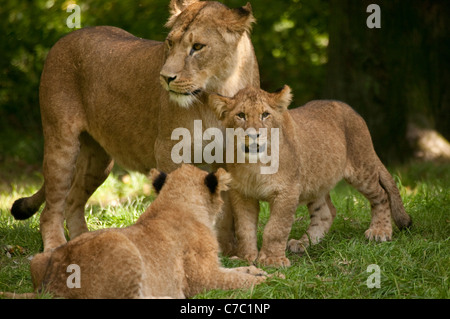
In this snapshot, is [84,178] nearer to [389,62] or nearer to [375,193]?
[375,193]

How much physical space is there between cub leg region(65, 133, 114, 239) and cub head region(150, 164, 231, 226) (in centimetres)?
249

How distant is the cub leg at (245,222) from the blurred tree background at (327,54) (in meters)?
5.39

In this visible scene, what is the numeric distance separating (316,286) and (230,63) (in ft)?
6.91

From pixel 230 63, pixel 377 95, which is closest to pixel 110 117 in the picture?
pixel 230 63

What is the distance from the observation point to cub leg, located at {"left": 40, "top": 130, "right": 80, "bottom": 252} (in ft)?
24.7

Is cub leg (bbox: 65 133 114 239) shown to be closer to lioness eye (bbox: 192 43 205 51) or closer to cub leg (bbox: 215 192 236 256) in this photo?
cub leg (bbox: 215 192 236 256)

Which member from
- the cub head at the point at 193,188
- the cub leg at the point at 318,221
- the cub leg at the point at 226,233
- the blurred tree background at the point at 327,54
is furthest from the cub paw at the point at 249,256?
the blurred tree background at the point at 327,54

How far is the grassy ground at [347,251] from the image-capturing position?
552 centimetres

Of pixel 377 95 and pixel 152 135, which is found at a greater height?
pixel 152 135

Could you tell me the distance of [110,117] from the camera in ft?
24.2

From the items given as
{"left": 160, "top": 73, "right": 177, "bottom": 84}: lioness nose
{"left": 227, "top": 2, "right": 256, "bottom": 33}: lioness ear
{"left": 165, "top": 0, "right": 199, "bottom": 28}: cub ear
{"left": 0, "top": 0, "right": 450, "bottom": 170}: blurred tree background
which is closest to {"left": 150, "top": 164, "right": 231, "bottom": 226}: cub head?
{"left": 160, "top": 73, "right": 177, "bottom": 84}: lioness nose

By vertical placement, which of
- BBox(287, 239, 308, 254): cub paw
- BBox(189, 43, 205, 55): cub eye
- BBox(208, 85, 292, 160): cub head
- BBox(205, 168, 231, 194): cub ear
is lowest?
BBox(287, 239, 308, 254): cub paw

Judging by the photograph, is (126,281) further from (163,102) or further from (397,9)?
(397,9)

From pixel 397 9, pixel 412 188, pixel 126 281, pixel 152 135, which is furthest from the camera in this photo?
pixel 397 9
